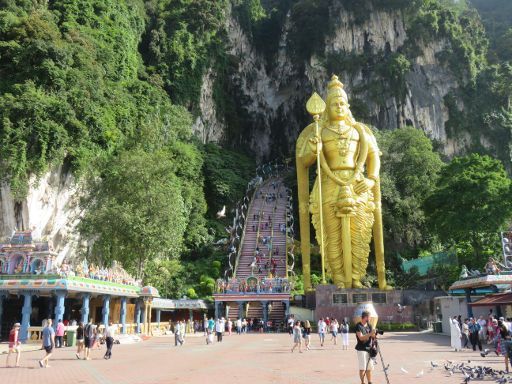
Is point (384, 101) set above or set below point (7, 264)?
above

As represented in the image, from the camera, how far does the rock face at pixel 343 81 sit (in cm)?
4119

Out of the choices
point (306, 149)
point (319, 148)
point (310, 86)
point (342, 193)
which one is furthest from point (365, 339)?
point (310, 86)

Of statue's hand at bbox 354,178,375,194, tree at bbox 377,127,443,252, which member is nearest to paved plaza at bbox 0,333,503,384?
statue's hand at bbox 354,178,375,194

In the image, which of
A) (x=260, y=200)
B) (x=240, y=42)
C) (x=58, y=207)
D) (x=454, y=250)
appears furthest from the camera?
(x=240, y=42)

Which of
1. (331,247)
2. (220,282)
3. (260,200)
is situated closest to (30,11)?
(220,282)

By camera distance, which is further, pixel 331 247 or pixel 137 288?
pixel 331 247

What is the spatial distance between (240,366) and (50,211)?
16.7 metres

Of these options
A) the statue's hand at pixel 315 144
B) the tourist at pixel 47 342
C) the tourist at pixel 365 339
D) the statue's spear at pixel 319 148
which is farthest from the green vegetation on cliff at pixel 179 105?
the tourist at pixel 365 339

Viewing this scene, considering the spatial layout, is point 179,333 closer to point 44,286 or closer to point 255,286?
point 44,286

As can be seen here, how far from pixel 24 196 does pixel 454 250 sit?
20289 mm

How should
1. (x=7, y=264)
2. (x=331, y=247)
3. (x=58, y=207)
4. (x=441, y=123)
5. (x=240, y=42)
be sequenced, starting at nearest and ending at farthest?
(x=7, y=264) < (x=331, y=247) < (x=58, y=207) < (x=441, y=123) < (x=240, y=42)

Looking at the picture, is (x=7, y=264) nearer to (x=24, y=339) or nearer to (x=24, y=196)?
(x=24, y=339)

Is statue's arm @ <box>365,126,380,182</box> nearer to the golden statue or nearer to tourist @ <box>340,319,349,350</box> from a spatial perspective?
the golden statue

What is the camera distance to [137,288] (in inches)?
810
